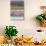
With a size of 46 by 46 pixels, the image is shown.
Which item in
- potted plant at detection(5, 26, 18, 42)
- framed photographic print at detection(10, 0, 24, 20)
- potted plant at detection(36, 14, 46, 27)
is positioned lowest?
potted plant at detection(5, 26, 18, 42)

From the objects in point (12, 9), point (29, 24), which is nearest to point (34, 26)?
point (29, 24)

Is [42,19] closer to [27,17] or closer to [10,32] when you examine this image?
[27,17]

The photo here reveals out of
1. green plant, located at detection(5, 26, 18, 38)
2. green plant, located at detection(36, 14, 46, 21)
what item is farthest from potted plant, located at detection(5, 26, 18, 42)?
green plant, located at detection(36, 14, 46, 21)

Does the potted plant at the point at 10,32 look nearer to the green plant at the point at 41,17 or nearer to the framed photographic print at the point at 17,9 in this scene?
the framed photographic print at the point at 17,9

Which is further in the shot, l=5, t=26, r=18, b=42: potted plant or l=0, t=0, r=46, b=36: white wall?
l=0, t=0, r=46, b=36: white wall

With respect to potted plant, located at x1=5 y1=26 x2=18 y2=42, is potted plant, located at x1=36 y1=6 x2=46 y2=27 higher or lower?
higher

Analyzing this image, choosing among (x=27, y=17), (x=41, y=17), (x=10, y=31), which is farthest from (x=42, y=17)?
(x=10, y=31)

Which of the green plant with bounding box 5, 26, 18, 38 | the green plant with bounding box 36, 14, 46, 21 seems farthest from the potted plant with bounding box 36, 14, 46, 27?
the green plant with bounding box 5, 26, 18, 38

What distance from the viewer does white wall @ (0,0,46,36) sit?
2904 millimetres

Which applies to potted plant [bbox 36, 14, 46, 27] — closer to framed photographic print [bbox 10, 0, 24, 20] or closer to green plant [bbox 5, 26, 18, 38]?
framed photographic print [bbox 10, 0, 24, 20]

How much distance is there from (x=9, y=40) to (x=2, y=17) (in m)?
0.43

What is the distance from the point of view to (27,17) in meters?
2.91

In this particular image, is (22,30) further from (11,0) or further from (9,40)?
(11,0)

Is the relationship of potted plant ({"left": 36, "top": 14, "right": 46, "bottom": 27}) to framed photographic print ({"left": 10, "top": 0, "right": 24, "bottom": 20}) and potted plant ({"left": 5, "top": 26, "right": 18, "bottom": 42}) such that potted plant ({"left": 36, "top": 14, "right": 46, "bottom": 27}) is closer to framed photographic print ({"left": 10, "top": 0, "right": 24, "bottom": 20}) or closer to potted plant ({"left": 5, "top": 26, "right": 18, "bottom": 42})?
framed photographic print ({"left": 10, "top": 0, "right": 24, "bottom": 20})
